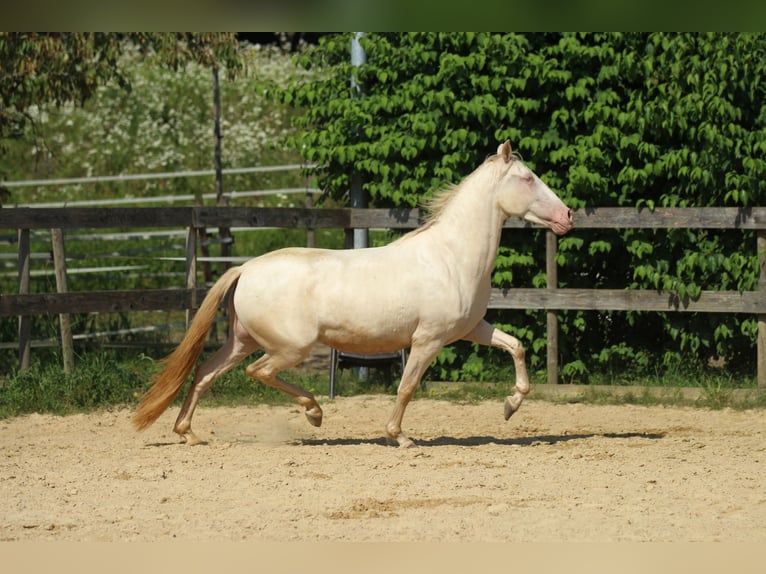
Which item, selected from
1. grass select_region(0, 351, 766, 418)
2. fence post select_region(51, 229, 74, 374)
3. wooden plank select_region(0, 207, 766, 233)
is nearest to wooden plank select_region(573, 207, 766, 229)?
wooden plank select_region(0, 207, 766, 233)

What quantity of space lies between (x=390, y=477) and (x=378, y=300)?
4.55 ft

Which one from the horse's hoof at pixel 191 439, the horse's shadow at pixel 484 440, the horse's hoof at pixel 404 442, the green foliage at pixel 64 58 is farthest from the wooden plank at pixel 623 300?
the green foliage at pixel 64 58

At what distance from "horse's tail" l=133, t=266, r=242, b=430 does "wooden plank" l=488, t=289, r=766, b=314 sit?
10.8 ft

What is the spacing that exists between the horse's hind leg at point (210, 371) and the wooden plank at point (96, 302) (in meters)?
1.74

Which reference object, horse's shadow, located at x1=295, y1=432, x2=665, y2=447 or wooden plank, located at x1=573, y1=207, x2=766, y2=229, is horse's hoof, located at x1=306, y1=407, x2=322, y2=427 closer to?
horse's shadow, located at x1=295, y1=432, x2=665, y2=447

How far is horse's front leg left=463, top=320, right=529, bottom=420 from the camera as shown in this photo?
7.17m

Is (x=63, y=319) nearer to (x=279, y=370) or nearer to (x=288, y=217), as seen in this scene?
(x=288, y=217)

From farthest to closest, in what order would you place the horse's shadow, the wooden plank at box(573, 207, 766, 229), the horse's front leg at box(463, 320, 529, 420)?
the wooden plank at box(573, 207, 766, 229), the horse's shadow, the horse's front leg at box(463, 320, 529, 420)

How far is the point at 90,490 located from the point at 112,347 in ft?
17.5

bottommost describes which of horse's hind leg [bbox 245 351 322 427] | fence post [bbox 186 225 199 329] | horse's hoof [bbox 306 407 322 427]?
horse's hoof [bbox 306 407 322 427]

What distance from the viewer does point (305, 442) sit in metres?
7.48

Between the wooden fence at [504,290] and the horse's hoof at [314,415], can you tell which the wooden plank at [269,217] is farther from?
the horse's hoof at [314,415]

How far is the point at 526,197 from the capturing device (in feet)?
23.9

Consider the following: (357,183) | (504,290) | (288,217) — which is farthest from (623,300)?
(288,217)
